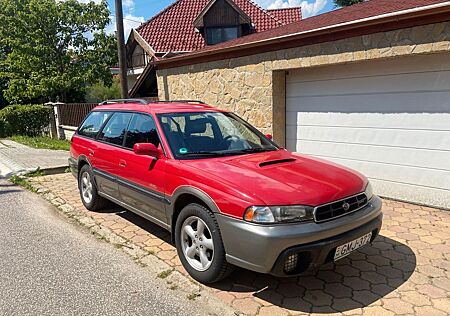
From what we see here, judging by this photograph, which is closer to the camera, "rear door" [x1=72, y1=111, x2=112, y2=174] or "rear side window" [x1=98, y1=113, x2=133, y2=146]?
"rear side window" [x1=98, y1=113, x2=133, y2=146]

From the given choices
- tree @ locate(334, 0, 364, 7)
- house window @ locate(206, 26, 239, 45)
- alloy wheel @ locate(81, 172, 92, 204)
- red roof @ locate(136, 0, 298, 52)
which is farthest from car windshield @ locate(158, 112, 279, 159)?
tree @ locate(334, 0, 364, 7)

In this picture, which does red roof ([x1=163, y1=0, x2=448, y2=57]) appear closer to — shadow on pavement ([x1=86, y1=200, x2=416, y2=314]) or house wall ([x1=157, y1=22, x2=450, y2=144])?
house wall ([x1=157, y1=22, x2=450, y2=144])

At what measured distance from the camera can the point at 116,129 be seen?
16.0 ft

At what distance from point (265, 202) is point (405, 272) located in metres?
1.79

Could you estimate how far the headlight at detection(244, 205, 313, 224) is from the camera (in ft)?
9.36

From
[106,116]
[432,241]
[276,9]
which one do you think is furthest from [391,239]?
[276,9]

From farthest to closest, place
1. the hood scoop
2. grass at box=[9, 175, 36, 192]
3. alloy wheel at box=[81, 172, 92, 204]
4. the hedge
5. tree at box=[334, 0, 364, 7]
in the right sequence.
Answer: tree at box=[334, 0, 364, 7]
the hedge
grass at box=[9, 175, 36, 192]
alloy wheel at box=[81, 172, 92, 204]
the hood scoop

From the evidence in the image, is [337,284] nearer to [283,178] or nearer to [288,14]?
[283,178]

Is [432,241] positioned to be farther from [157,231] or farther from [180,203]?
[157,231]

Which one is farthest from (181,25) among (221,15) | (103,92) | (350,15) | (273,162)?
(273,162)

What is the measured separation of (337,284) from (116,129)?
335 centimetres

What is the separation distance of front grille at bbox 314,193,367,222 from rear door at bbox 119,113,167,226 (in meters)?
1.64

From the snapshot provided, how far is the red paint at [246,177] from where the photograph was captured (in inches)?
116

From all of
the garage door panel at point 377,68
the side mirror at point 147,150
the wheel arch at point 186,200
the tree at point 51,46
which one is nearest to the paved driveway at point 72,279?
the wheel arch at point 186,200
